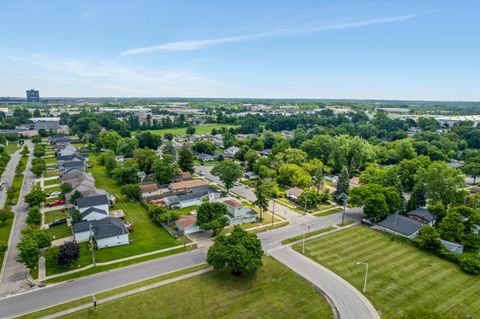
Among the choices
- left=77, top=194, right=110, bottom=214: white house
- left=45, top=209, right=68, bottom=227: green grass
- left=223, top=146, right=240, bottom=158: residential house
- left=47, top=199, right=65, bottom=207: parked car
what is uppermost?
left=223, top=146, right=240, bottom=158: residential house

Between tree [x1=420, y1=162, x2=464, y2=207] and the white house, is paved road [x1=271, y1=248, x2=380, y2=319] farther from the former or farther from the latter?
tree [x1=420, y1=162, x2=464, y2=207]

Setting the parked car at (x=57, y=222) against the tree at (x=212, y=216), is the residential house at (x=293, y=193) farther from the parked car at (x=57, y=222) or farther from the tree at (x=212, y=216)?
the parked car at (x=57, y=222)

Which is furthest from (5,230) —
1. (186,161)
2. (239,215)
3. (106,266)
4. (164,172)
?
(186,161)

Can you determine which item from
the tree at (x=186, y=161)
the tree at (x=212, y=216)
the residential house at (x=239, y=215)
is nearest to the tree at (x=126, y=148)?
the tree at (x=186, y=161)

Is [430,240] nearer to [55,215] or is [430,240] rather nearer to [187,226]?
[187,226]

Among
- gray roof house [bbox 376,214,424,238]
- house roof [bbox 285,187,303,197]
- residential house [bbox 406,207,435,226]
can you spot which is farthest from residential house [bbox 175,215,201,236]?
residential house [bbox 406,207,435,226]

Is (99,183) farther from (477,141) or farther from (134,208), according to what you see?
(477,141)

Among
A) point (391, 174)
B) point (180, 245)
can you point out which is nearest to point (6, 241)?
point (180, 245)
